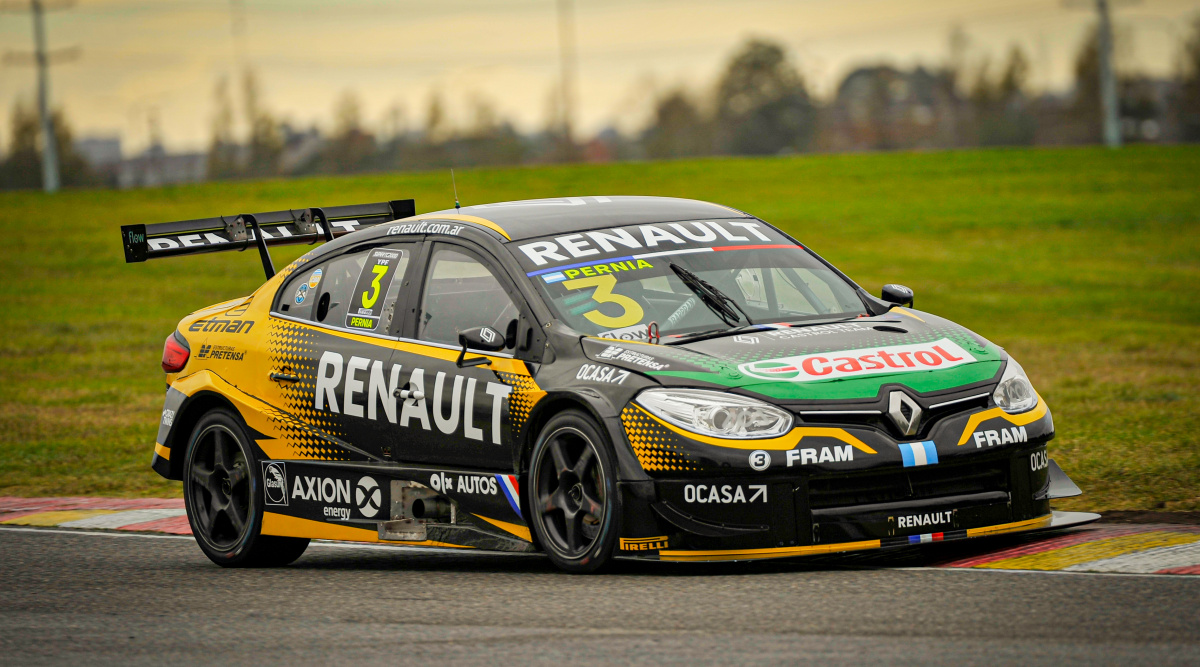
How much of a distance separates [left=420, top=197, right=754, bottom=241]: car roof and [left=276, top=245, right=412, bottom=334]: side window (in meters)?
0.34

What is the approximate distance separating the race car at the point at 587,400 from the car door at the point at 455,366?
0.04 feet

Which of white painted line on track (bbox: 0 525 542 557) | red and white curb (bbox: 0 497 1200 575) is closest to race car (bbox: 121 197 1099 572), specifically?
red and white curb (bbox: 0 497 1200 575)

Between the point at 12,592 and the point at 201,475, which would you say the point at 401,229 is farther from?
the point at 12,592

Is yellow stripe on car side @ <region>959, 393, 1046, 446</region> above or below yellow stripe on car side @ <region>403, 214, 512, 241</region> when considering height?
below

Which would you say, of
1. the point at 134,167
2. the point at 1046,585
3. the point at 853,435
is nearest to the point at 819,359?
the point at 853,435

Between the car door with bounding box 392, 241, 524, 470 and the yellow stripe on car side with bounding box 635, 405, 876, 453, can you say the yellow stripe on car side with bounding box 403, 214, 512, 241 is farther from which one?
the yellow stripe on car side with bounding box 635, 405, 876, 453

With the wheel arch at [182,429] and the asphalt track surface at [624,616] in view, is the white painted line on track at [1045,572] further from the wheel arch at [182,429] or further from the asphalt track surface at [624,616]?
the wheel arch at [182,429]

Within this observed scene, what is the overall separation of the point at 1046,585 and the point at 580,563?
1.79 meters

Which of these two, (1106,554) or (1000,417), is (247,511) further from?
(1106,554)

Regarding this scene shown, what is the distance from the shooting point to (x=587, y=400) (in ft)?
21.4

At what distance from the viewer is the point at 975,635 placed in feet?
17.1

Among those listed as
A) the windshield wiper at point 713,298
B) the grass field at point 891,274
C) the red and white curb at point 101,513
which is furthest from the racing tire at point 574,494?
the red and white curb at point 101,513

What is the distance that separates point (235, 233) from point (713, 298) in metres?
3.13

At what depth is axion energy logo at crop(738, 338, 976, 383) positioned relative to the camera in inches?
252
